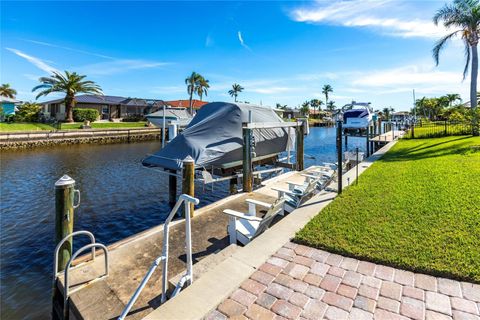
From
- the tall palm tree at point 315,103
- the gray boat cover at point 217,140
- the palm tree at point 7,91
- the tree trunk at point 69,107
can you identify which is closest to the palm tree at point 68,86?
the tree trunk at point 69,107

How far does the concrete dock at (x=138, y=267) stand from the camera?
3.92 metres

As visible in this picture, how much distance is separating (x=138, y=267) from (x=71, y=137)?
33.8 meters

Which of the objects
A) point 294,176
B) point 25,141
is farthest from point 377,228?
point 25,141

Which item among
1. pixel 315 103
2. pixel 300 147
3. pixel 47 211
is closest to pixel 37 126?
pixel 47 211

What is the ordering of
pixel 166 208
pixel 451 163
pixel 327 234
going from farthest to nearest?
1. pixel 166 208
2. pixel 451 163
3. pixel 327 234

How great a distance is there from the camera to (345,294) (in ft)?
10.7

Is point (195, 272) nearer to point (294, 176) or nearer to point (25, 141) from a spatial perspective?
point (294, 176)

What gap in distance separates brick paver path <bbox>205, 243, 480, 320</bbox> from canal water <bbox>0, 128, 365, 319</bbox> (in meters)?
4.64

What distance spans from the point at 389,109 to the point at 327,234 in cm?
11087

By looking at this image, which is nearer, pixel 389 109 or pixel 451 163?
pixel 451 163

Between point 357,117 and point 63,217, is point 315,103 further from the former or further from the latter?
point 63,217

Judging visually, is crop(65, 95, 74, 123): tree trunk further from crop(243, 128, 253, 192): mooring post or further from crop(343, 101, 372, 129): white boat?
crop(243, 128, 253, 192): mooring post

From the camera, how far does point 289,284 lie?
3.49m

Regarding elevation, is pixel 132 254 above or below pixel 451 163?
below
